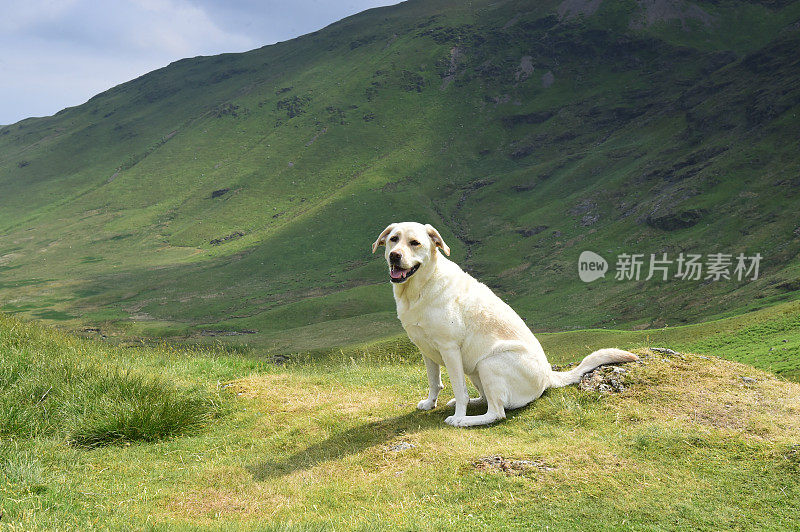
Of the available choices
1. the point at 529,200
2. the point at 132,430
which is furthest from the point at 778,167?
the point at 132,430

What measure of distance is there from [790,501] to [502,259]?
107 meters

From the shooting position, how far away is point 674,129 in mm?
129000

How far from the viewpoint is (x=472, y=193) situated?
498 feet

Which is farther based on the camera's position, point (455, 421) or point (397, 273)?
point (455, 421)

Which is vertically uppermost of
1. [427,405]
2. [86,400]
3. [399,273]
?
[399,273]

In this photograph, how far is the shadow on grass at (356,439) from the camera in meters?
8.39

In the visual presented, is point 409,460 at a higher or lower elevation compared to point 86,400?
lower

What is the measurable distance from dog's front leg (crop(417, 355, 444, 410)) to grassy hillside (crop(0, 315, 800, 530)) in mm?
244

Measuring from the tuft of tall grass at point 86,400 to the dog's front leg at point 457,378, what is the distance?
4.80 metres

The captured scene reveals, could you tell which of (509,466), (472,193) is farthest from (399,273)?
(472,193)

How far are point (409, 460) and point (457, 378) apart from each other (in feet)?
5.87

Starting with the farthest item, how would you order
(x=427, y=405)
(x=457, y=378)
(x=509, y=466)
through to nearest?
(x=427, y=405) < (x=457, y=378) < (x=509, y=466)

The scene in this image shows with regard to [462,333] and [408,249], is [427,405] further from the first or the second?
[408,249]

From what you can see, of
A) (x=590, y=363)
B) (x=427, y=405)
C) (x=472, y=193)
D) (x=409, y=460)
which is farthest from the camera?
(x=472, y=193)
